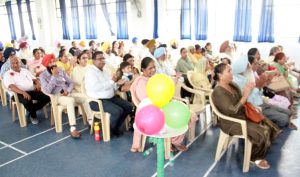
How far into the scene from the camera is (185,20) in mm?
7609

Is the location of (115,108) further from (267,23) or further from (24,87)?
(267,23)

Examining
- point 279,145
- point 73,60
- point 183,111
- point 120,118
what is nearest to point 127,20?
point 73,60

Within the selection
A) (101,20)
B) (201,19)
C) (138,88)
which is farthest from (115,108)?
(101,20)

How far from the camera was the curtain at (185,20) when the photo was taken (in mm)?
7469

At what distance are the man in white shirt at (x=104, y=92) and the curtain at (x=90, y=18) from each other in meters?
6.42

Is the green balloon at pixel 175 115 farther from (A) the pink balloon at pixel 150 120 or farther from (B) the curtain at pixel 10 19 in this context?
(B) the curtain at pixel 10 19

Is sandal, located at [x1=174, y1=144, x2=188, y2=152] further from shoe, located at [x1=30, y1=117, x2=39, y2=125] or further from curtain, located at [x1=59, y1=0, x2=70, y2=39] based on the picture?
curtain, located at [x1=59, y1=0, x2=70, y2=39]

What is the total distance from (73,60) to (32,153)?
7.43 ft

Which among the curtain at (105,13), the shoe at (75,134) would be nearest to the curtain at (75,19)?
the curtain at (105,13)

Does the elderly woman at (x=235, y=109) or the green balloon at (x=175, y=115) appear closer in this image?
the green balloon at (x=175, y=115)

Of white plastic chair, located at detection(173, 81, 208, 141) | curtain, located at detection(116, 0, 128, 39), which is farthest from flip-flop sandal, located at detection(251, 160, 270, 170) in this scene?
curtain, located at detection(116, 0, 128, 39)

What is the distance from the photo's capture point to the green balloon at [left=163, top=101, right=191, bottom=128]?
167 cm

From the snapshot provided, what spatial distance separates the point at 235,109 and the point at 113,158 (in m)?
1.38

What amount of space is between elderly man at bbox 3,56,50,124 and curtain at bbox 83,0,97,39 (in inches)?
225
